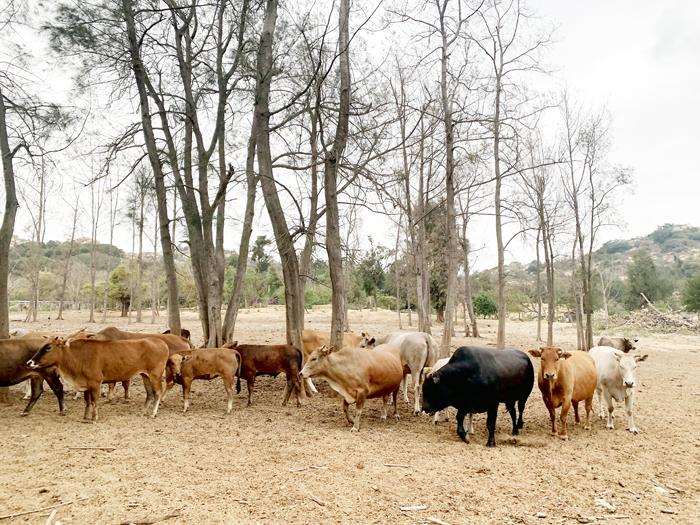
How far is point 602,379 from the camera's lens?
292 inches

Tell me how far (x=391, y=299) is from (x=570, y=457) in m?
44.9

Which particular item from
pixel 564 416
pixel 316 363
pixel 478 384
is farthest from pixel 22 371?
pixel 564 416

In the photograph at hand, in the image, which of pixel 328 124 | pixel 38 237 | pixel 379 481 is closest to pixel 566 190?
pixel 328 124

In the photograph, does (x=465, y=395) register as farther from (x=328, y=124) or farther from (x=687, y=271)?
(x=687, y=271)

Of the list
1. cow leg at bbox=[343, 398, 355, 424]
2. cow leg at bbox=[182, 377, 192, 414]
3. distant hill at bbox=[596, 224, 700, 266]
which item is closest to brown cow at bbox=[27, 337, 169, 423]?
cow leg at bbox=[182, 377, 192, 414]

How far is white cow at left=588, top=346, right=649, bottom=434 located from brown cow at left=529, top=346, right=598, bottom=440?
0.43 meters

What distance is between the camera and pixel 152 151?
1058cm

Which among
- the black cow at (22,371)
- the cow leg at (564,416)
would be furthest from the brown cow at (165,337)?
the cow leg at (564,416)

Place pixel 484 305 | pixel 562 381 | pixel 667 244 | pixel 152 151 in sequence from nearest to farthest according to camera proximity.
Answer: pixel 562 381 → pixel 152 151 → pixel 484 305 → pixel 667 244

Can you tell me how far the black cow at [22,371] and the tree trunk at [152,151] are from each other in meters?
3.79

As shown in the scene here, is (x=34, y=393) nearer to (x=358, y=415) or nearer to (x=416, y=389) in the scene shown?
(x=358, y=415)

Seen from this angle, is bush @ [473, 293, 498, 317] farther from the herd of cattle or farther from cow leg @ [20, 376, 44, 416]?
cow leg @ [20, 376, 44, 416]

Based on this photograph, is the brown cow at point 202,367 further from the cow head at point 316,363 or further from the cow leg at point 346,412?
the cow leg at point 346,412

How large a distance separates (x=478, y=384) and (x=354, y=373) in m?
1.90
